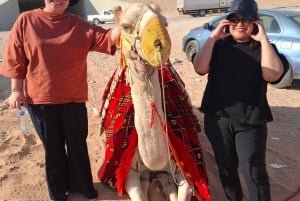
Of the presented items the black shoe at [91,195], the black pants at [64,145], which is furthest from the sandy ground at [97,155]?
the black pants at [64,145]

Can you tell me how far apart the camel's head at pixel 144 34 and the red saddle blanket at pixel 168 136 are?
707 mm

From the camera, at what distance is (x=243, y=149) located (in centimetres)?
359

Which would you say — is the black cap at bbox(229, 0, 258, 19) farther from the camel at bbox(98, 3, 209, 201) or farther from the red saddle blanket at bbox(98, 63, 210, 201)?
the red saddle blanket at bbox(98, 63, 210, 201)

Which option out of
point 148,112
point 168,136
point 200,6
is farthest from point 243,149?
point 200,6

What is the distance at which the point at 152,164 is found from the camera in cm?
383

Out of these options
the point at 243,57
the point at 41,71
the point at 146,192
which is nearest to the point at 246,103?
the point at 243,57

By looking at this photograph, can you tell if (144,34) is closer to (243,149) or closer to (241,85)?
(241,85)

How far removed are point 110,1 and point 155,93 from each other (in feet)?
149

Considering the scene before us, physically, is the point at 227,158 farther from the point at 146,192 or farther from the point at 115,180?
the point at 115,180

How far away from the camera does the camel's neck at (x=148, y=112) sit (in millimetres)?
3557

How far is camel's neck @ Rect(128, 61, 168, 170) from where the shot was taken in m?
3.56

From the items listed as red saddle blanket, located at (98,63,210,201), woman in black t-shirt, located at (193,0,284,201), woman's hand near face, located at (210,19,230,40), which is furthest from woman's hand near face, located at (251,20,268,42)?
red saddle blanket, located at (98,63,210,201)

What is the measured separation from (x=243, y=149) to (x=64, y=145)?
65.6 inches

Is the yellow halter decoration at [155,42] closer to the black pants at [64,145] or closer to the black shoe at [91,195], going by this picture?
the black pants at [64,145]
